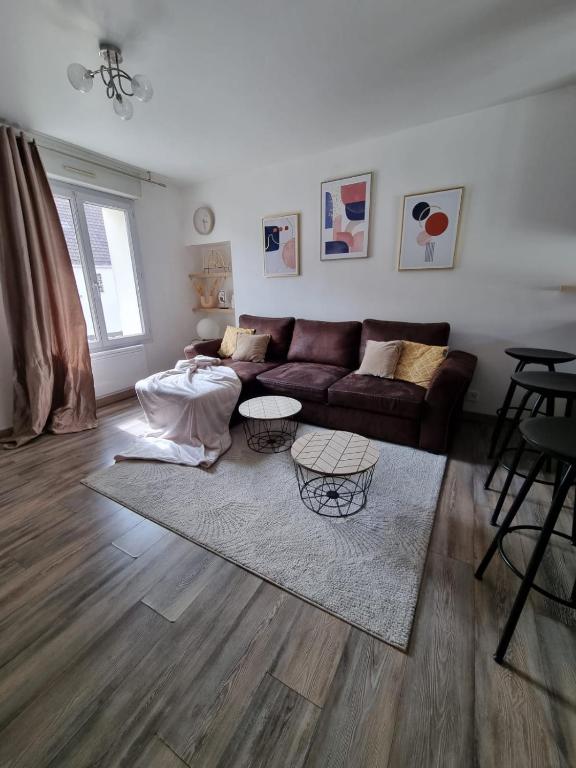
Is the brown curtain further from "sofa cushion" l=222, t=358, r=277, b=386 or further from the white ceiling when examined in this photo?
"sofa cushion" l=222, t=358, r=277, b=386

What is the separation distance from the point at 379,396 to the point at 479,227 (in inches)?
65.4

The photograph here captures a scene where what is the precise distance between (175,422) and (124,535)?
3.24ft

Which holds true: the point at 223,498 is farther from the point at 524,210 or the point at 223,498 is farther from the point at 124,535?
the point at 524,210

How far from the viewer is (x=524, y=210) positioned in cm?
245

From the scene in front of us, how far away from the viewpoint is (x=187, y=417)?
97.0 inches

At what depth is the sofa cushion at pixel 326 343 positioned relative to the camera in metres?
3.17

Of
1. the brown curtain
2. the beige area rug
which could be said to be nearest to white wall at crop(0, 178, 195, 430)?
the brown curtain

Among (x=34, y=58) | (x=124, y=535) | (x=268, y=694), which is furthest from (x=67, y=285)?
(x=268, y=694)

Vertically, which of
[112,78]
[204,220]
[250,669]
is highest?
[112,78]

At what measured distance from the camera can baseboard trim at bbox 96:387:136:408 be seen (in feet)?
11.5

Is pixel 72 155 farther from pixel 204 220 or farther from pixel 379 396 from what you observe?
pixel 379 396

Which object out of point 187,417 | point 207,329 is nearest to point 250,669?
point 187,417

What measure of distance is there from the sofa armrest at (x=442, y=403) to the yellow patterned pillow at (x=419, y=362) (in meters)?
0.14

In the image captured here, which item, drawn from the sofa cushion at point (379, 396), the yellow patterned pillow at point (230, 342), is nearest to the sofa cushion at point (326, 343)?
the sofa cushion at point (379, 396)
